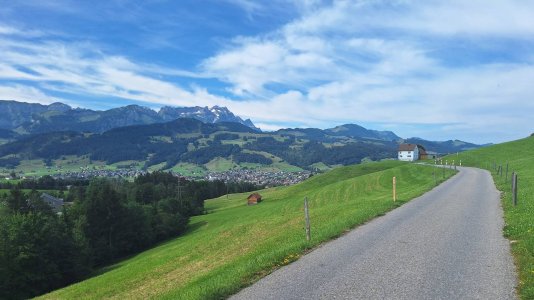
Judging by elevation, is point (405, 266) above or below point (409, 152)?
below

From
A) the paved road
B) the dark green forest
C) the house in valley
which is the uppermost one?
the house in valley

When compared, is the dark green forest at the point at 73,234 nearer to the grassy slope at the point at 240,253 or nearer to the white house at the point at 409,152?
the grassy slope at the point at 240,253

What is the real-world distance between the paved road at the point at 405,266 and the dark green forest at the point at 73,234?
4859cm

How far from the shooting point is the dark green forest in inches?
2029

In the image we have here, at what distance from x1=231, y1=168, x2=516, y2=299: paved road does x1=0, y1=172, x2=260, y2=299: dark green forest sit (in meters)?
48.6

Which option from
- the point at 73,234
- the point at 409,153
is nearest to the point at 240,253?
the point at 73,234

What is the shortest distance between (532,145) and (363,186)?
208ft

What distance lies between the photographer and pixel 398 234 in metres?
17.9

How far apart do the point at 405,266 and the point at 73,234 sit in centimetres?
7015

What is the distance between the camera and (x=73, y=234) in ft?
230

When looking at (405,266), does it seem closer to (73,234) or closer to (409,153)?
(73,234)

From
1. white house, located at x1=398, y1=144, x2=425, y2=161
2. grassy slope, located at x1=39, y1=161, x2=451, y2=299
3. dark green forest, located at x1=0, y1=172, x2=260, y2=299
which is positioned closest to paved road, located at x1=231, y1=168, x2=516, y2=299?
grassy slope, located at x1=39, y1=161, x2=451, y2=299

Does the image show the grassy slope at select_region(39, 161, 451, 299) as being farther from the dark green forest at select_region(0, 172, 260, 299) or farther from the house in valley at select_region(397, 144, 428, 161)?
the house in valley at select_region(397, 144, 428, 161)

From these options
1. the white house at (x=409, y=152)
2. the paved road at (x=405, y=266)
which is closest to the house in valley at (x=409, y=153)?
the white house at (x=409, y=152)
